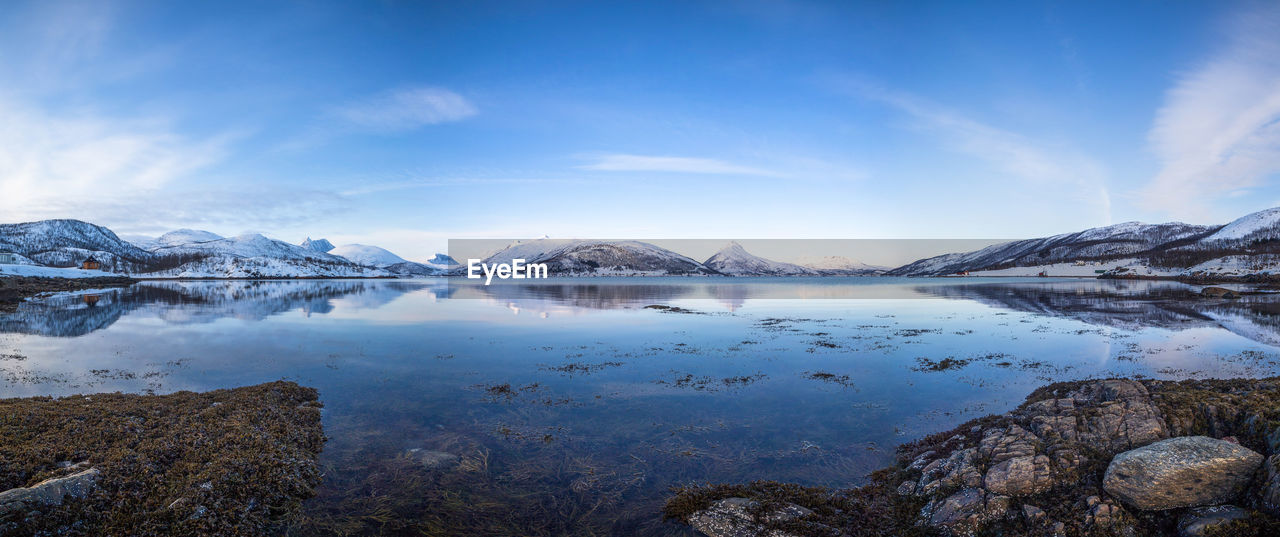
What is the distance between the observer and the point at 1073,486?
9344 mm

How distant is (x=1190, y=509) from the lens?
837 centimetres

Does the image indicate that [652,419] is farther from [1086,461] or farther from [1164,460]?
[1164,460]

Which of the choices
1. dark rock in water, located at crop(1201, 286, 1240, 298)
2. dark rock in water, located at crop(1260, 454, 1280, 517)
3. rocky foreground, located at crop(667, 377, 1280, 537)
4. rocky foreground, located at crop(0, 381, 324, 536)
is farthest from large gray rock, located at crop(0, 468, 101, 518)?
dark rock in water, located at crop(1201, 286, 1240, 298)

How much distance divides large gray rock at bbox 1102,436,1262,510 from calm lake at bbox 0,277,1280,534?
4.74 meters

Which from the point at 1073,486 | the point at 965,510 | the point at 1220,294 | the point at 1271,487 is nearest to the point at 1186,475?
the point at 1271,487

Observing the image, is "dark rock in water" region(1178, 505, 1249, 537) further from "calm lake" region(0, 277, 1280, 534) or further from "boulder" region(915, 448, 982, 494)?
"calm lake" region(0, 277, 1280, 534)

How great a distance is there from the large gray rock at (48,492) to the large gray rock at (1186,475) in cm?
1792

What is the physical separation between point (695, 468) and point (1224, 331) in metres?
43.4

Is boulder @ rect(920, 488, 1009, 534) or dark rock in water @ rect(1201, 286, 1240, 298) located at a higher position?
dark rock in water @ rect(1201, 286, 1240, 298)

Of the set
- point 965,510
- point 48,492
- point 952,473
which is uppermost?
point 48,492

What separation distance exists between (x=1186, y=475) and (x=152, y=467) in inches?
745

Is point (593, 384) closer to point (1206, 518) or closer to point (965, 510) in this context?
point (965, 510)

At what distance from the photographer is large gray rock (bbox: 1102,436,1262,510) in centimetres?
841

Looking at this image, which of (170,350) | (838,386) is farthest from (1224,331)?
(170,350)
